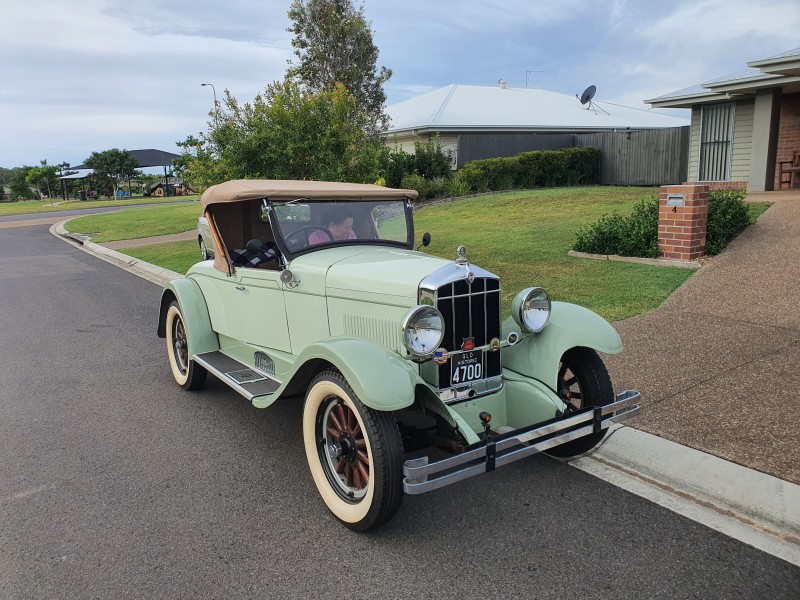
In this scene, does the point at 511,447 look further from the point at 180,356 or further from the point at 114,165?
the point at 114,165

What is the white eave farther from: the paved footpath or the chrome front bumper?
the chrome front bumper

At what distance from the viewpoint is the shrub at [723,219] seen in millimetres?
8805

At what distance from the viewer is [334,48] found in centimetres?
2267

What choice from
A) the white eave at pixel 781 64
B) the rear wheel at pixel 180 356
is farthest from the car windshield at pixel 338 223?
the white eave at pixel 781 64

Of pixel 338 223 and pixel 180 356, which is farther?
pixel 180 356

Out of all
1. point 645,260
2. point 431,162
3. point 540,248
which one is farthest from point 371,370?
point 431,162

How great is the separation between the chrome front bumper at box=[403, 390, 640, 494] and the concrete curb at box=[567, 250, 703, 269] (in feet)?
18.1

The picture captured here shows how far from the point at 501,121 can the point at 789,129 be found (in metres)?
10.5

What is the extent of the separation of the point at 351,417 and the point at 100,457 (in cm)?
189

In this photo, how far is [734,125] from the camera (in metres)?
15.8

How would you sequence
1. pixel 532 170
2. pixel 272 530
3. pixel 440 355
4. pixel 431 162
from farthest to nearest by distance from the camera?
pixel 431 162 → pixel 532 170 → pixel 440 355 → pixel 272 530

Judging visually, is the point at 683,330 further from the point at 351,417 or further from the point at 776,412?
the point at 351,417

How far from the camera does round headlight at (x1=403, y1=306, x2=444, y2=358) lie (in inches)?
122

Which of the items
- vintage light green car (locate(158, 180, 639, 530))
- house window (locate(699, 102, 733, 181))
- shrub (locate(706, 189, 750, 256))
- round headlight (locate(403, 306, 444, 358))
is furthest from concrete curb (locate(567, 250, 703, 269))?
house window (locate(699, 102, 733, 181))
